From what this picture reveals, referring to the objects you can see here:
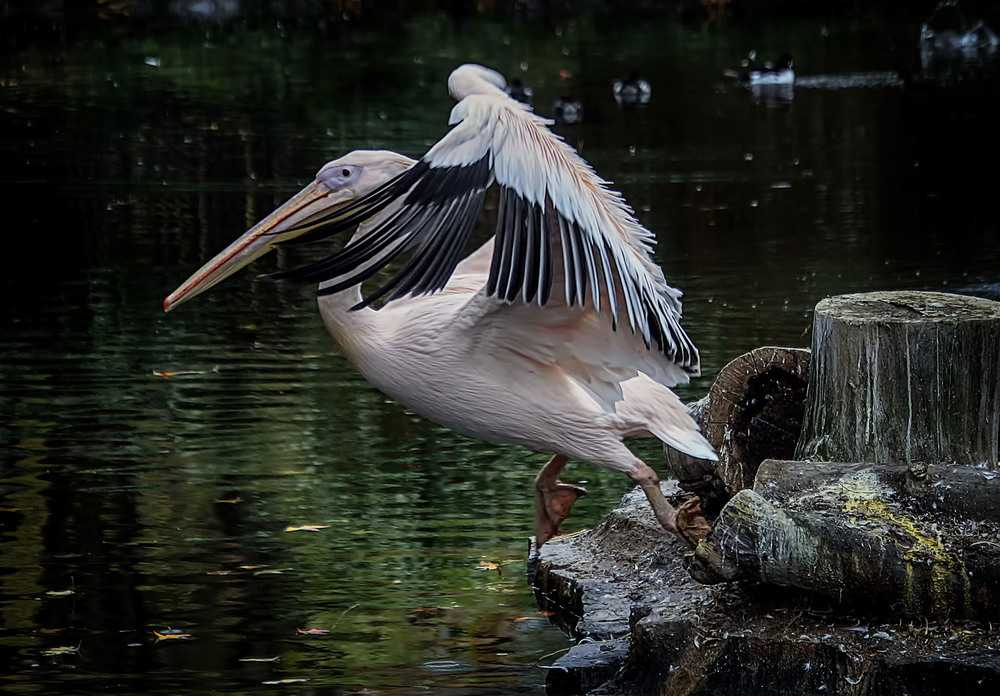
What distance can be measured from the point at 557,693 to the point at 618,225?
122cm

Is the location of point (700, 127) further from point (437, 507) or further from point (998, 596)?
point (998, 596)

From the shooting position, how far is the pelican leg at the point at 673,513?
14.5 ft

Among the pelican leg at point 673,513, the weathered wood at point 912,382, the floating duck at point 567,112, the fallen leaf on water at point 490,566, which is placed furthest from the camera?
the floating duck at point 567,112

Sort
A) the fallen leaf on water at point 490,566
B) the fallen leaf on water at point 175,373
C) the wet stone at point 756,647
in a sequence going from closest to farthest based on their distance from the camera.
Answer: the wet stone at point 756,647 < the fallen leaf on water at point 490,566 < the fallen leaf on water at point 175,373

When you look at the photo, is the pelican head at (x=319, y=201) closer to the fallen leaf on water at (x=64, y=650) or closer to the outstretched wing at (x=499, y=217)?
the outstretched wing at (x=499, y=217)

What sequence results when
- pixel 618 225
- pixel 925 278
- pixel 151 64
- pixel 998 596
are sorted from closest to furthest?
pixel 998 596
pixel 618 225
pixel 925 278
pixel 151 64

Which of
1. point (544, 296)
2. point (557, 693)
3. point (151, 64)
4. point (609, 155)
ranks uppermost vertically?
point (151, 64)

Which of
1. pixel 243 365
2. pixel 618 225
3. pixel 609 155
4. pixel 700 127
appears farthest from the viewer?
pixel 700 127

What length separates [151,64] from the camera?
61.9 ft

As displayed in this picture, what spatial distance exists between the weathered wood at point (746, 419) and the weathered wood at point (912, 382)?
0.37 metres

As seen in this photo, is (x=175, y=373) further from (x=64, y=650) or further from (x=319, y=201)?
(x=64, y=650)

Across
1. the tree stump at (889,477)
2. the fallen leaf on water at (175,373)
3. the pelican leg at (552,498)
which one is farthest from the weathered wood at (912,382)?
the fallen leaf on water at (175,373)

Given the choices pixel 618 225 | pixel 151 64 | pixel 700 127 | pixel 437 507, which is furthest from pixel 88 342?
pixel 151 64

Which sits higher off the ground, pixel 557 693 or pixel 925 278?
pixel 925 278
